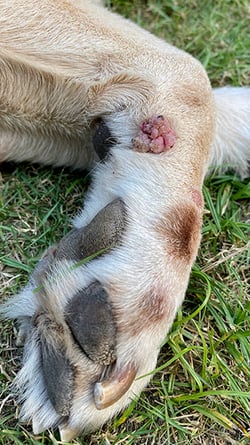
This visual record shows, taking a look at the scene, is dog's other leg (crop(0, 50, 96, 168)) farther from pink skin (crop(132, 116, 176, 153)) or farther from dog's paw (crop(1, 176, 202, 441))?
dog's paw (crop(1, 176, 202, 441))

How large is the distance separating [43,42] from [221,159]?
85cm

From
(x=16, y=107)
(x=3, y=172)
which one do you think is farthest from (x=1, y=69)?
(x=3, y=172)

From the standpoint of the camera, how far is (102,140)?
6.95ft

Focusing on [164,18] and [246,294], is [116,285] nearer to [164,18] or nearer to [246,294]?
[246,294]

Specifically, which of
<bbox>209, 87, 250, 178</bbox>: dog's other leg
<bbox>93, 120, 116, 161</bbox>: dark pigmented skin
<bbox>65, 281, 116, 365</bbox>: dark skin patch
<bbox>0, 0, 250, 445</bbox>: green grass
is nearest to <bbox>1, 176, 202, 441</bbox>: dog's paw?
<bbox>65, 281, 116, 365</bbox>: dark skin patch

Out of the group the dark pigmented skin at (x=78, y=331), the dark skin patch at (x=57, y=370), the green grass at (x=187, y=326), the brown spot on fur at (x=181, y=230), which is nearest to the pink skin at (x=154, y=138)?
the brown spot on fur at (x=181, y=230)

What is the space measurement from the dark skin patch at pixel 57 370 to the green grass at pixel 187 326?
124 mm

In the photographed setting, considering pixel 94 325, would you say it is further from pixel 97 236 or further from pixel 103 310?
pixel 97 236

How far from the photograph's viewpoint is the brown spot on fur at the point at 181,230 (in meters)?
1.87

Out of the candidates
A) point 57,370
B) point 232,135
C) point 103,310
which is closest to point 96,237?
point 103,310

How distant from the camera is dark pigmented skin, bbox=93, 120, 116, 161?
209cm

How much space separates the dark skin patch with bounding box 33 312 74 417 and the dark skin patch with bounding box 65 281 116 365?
0.17 ft

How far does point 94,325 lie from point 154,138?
0.64m

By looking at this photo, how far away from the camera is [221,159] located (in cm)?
258
